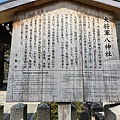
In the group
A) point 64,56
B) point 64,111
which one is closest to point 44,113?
point 64,111

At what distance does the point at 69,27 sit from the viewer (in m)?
2.53

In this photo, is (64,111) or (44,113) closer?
(64,111)

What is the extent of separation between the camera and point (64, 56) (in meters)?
2.44

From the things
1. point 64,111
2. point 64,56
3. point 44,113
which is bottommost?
point 44,113

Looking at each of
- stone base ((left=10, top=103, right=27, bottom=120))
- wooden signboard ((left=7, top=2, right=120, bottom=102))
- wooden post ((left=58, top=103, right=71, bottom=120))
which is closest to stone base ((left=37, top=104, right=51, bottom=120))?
stone base ((left=10, top=103, right=27, bottom=120))

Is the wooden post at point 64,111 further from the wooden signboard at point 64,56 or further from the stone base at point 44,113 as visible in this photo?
the stone base at point 44,113

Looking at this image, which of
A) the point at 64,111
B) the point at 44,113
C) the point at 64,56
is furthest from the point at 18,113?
the point at 64,56

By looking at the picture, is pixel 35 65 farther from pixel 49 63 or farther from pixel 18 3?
pixel 18 3

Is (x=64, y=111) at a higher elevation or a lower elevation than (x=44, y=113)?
higher

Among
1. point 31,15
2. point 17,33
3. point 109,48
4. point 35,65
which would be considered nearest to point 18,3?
point 31,15

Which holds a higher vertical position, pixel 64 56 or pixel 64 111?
pixel 64 56

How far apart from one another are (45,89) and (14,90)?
516 millimetres

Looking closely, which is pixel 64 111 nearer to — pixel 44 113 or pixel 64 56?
pixel 64 56

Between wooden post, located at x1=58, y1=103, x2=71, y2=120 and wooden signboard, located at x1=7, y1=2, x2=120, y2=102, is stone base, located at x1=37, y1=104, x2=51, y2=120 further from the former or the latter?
wooden signboard, located at x1=7, y1=2, x2=120, y2=102
